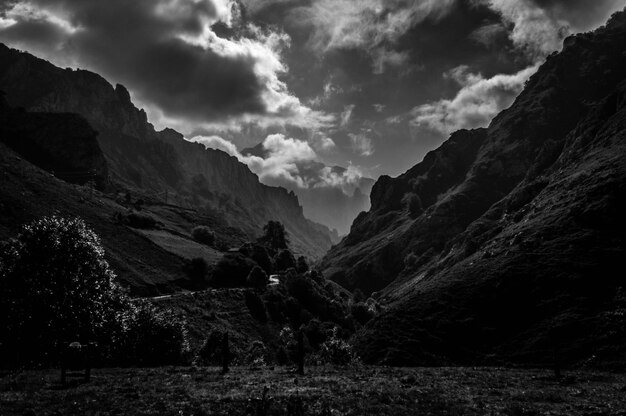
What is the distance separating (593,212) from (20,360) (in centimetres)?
14666

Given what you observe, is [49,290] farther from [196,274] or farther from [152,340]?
[196,274]

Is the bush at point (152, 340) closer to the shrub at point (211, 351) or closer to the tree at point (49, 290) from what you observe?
the shrub at point (211, 351)

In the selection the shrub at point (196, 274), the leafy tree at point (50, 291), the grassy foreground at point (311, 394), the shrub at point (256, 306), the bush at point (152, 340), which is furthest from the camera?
the shrub at point (196, 274)

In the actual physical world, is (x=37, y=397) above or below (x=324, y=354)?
above

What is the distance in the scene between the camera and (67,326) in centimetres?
4619

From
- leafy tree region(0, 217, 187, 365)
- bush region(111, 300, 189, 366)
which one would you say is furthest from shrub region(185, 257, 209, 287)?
leafy tree region(0, 217, 187, 365)

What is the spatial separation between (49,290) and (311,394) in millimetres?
34314

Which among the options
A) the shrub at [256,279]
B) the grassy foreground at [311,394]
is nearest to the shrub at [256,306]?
the shrub at [256,279]

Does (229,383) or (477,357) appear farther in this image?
(477,357)

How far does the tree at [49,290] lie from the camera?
150ft

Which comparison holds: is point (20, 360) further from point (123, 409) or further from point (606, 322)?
point (606, 322)

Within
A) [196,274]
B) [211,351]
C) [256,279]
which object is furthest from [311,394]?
[196,274]

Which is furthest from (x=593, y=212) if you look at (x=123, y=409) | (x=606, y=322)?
(x=123, y=409)

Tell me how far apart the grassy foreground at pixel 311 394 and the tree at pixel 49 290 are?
14.5m
